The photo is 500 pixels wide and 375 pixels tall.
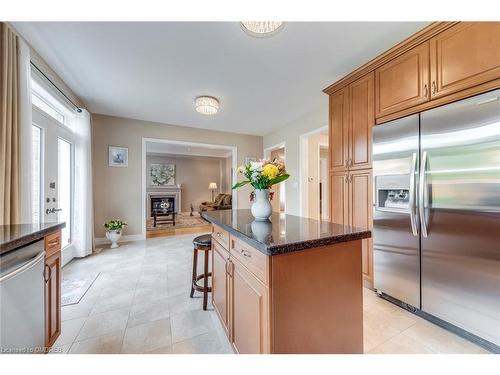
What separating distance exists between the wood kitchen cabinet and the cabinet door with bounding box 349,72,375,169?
8.90 feet

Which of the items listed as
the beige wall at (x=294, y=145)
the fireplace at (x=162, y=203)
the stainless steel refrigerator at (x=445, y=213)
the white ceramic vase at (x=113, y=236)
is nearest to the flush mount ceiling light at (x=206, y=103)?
the beige wall at (x=294, y=145)

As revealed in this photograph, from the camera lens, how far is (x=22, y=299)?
0.99 meters

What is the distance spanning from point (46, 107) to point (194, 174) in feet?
21.5

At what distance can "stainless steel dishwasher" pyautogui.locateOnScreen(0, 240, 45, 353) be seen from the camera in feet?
2.92

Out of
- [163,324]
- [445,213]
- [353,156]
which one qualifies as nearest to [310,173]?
[353,156]

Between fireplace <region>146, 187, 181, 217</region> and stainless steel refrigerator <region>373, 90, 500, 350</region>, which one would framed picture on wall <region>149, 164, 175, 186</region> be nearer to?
fireplace <region>146, 187, 181, 217</region>

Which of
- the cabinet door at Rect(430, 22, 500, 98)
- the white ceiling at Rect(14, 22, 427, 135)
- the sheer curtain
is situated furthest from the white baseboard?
the cabinet door at Rect(430, 22, 500, 98)

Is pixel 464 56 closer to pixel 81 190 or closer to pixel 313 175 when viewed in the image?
pixel 313 175

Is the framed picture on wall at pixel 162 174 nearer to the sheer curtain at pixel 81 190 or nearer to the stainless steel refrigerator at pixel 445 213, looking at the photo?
the sheer curtain at pixel 81 190

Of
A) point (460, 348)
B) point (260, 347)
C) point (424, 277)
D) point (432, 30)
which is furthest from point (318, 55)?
point (460, 348)

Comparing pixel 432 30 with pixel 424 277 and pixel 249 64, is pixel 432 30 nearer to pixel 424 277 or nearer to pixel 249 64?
pixel 249 64

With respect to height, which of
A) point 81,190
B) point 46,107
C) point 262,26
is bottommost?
point 81,190

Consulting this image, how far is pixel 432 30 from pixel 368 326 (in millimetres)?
2406

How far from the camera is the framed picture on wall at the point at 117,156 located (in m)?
4.03
